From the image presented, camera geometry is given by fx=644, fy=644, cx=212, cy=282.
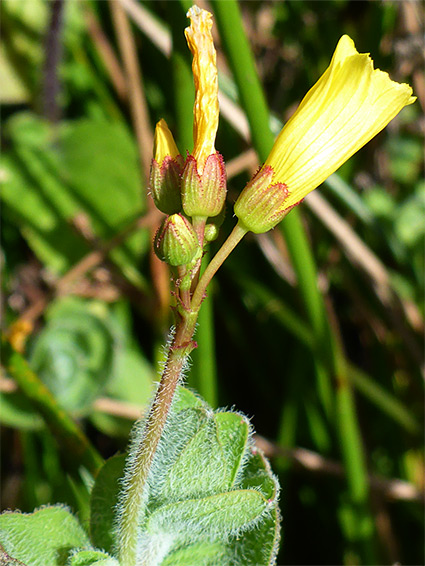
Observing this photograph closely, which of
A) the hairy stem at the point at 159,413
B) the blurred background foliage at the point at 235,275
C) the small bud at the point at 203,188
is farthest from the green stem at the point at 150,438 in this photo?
the blurred background foliage at the point at 235,275

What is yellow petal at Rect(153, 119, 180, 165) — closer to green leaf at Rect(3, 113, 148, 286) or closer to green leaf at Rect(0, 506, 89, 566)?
green leaf at Rect(0, 506, 89, 566)

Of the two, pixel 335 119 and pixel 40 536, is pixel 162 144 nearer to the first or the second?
pixel 335 119

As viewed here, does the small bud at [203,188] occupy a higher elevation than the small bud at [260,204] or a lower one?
higher

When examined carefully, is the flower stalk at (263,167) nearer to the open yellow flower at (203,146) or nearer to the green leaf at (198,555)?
the open yellow flower at (203,146)

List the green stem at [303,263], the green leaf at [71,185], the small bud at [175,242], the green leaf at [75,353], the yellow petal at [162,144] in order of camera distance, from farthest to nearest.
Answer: the green leaf at [71,185] → the green leaf at [75,353] → the green stem at [303,263] → the yellow petal at [162,144] → the small bud at [175,242]

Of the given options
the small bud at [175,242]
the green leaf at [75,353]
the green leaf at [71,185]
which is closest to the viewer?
the small bud at [175,242]

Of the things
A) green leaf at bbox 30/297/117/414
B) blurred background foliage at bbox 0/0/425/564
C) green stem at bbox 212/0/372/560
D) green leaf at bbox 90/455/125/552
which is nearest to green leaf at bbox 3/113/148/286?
blurred background foliage at bbox 0/0/425/564

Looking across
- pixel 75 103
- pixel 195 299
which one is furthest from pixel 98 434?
pixel 195 299
